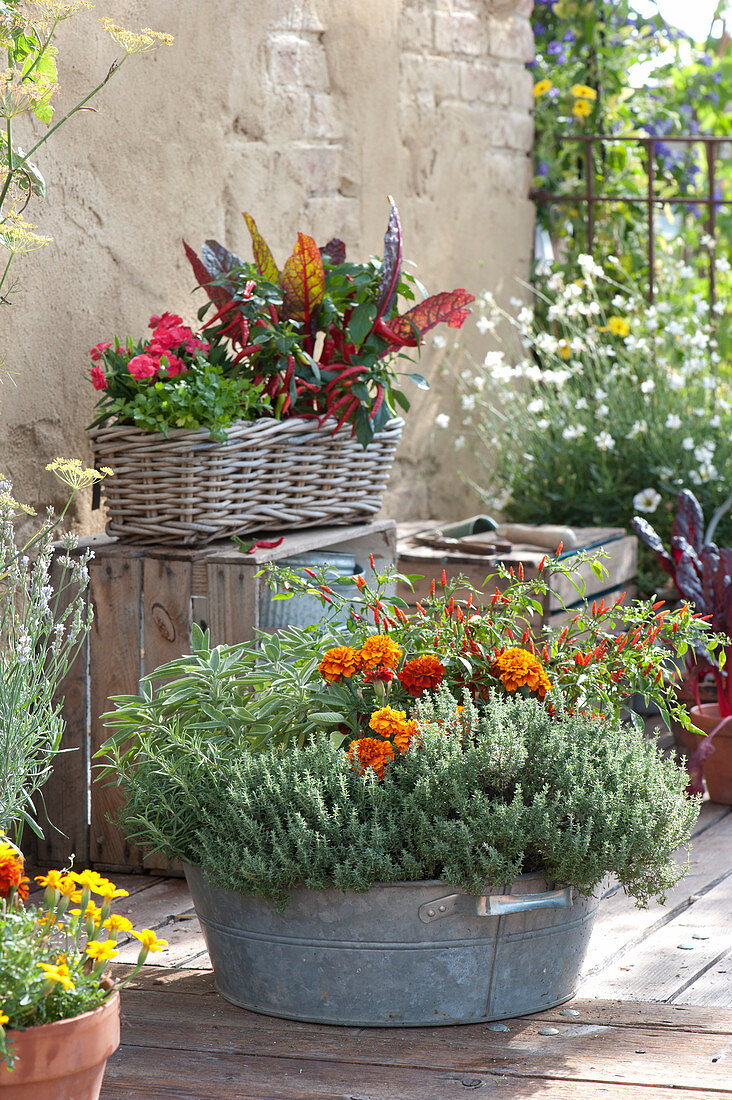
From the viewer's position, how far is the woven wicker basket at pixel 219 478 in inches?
115

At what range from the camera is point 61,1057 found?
5.57ft

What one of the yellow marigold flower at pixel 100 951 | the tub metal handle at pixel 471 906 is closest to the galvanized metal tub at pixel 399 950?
the tub metal handle at pixel 471 906

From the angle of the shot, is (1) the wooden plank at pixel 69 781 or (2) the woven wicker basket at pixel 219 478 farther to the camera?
(1) the wooden plank at pixel 69 781

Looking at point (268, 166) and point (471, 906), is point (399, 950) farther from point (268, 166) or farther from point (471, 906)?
point (268, 166)

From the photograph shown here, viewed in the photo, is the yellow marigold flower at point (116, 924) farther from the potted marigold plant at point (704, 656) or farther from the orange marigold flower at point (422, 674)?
the potted marigold plant at point (704, 656)

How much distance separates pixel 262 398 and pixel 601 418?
216 cm

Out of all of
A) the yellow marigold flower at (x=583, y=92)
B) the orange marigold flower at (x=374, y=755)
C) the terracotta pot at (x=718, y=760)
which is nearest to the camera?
the orange marigold flower at (x=374, y=755)

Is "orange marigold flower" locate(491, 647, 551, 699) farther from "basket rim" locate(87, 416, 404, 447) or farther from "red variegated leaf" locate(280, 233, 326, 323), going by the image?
"red variegated leaf" locate(280, 233, 326, 323)

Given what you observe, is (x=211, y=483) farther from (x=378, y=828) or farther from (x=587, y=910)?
(x=587, y=910)

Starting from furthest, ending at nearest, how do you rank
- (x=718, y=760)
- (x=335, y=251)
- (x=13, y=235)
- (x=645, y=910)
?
(x=718, y=760)
(x=335, y=251)
(x=645, y=910)
(x=13, y=235)

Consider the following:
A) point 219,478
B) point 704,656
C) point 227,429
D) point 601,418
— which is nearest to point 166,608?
point 219,478

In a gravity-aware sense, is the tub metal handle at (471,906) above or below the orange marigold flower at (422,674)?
below

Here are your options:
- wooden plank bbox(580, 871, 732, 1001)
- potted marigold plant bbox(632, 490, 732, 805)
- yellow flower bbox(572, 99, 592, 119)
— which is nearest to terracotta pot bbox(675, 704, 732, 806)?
potted marigold plant bbox(632, 490, 732, 805)

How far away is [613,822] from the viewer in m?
2.21
